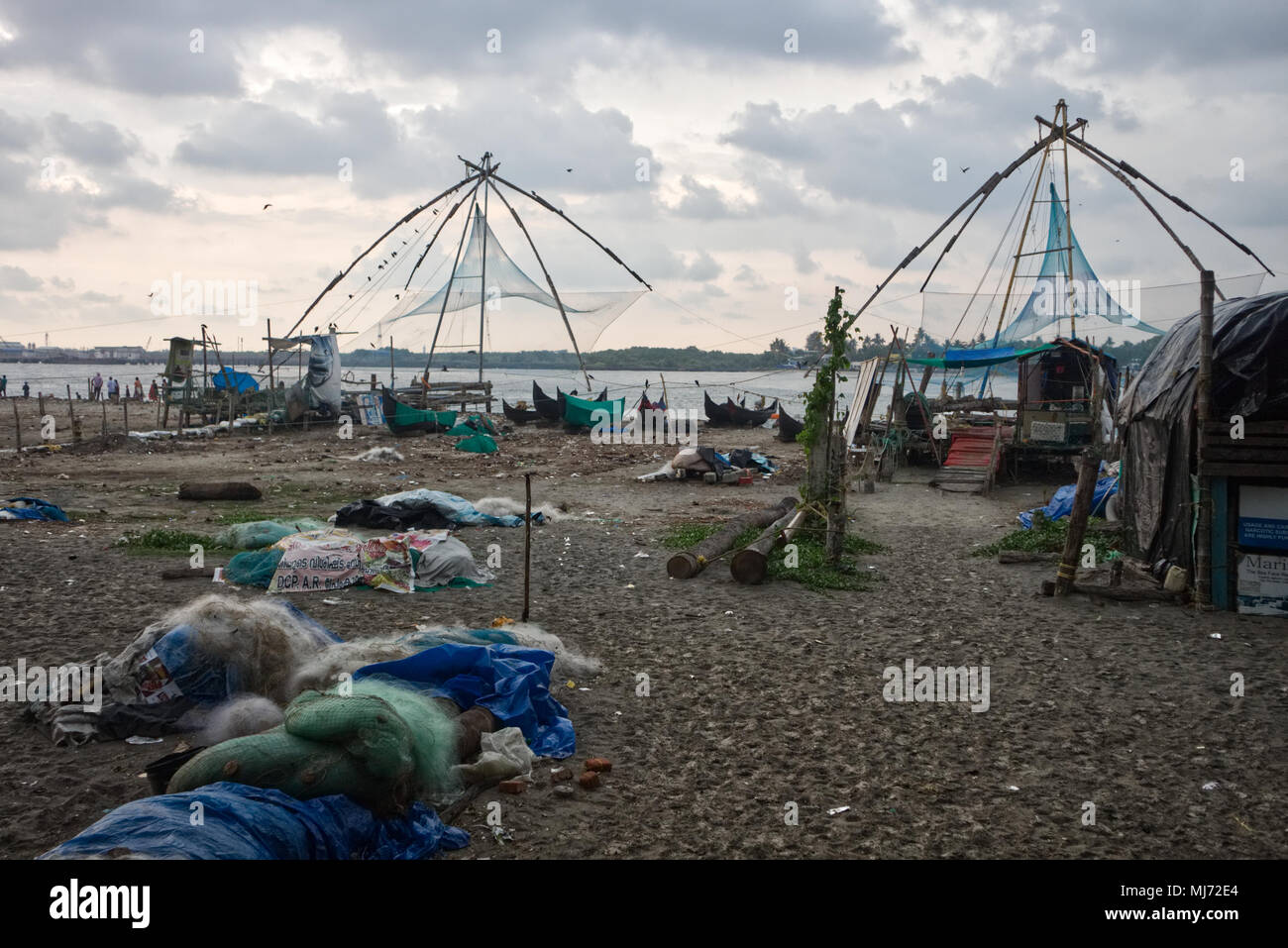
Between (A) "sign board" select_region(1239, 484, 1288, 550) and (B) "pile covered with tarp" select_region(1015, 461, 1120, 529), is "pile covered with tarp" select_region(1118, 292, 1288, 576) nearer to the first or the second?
(A) "sign board" select_region(1239, 484, 1288, 550)

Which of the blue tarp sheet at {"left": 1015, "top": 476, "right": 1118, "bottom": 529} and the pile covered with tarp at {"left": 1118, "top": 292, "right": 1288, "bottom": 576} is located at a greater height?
the pile covered with tarp at {"left": 1118, "top": 292, "right": 1288, "bottom": 576}

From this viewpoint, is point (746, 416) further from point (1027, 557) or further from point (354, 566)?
point (354, 566)

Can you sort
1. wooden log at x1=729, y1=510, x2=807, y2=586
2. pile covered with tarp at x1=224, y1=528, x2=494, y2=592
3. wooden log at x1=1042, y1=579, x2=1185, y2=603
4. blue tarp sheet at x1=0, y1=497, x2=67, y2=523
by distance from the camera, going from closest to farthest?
wooden log at x1=1042, y1=579, x2=1185, y2=603
pile covered with tarp at x1=224, y1=528, x2=494, y2=592
wooden log at x1=729, y1=510, x2=807, y2=586
blue tarp sheet at x1=0, y1=497, x2=67, y2=523

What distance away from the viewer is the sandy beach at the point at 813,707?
397cm

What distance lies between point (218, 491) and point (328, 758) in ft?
37.2

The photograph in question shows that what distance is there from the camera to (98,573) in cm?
856

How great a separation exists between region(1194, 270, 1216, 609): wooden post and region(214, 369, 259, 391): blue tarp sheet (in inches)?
997

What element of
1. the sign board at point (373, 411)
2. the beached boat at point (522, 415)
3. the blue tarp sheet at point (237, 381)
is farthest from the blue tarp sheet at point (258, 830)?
the beached boat at point (522, 415)

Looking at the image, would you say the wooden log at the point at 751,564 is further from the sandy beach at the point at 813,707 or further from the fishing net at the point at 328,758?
the fishing net at the point at 328,758

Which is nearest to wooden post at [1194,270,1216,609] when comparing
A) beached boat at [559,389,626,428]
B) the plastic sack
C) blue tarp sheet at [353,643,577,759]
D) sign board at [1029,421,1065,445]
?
blue tarp sheet at [353,643,577,759]

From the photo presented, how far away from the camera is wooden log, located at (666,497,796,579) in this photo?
9.16 m

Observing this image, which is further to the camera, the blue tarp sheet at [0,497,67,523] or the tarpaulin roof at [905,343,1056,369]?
the tarpaulin roof at [905,343,1056,369]

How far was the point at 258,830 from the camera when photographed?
10.7 ft
